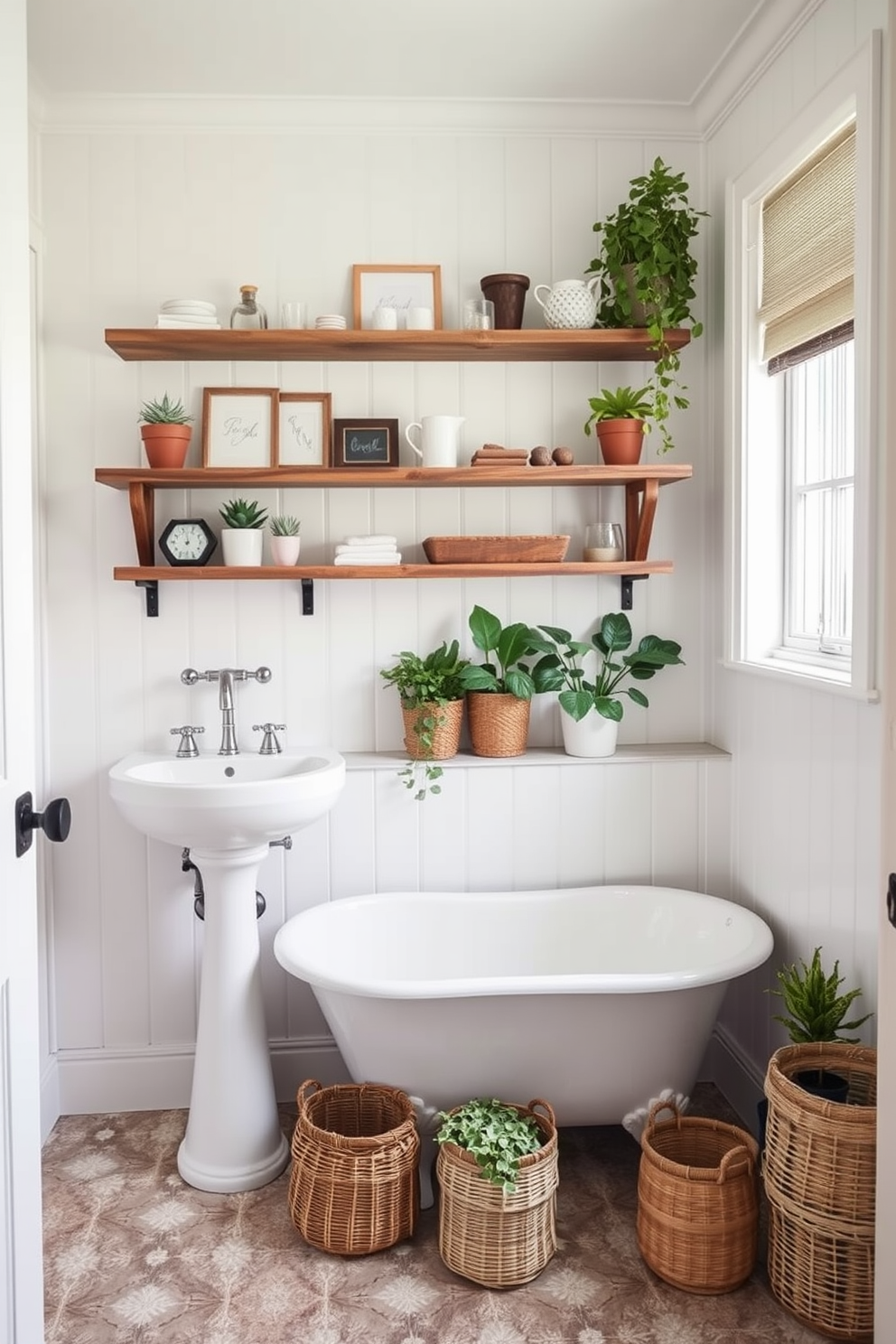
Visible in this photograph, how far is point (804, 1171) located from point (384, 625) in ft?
5.38

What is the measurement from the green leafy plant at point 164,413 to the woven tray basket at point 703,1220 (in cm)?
202

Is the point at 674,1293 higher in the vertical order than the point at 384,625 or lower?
lower

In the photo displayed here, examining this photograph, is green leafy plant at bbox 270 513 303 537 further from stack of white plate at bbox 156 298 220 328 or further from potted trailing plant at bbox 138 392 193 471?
stack of white plate at bbox 156 298 220 328

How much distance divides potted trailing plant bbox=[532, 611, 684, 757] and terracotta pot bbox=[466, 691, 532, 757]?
8 centimetres

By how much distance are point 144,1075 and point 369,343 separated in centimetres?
201

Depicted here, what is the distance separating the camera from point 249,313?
8.66ft

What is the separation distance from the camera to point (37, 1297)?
1.44 metres

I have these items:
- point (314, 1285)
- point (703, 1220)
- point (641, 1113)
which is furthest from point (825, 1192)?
point (314, 1285)

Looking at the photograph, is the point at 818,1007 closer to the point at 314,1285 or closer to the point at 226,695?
the point at 314,1285

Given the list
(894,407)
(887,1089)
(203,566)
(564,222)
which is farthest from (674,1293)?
(564,222)

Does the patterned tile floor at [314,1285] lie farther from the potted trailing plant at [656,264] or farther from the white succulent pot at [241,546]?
the potted trailing plant at [656,264]

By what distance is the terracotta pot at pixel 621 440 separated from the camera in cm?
268

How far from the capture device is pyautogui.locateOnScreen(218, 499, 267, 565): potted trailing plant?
264 centimetres

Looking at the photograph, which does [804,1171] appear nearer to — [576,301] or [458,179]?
[576,301]
